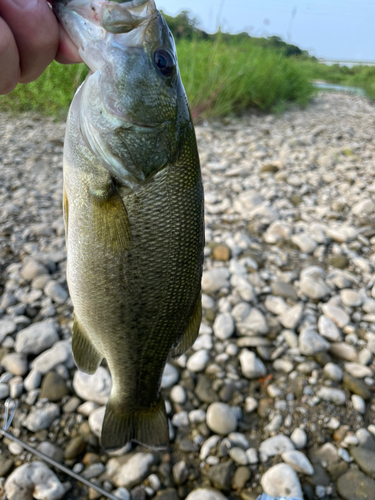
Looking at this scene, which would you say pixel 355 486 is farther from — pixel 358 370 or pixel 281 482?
pixel 358 370

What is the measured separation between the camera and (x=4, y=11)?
3.78 feet

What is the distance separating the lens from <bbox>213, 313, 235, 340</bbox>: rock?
2.51 metres

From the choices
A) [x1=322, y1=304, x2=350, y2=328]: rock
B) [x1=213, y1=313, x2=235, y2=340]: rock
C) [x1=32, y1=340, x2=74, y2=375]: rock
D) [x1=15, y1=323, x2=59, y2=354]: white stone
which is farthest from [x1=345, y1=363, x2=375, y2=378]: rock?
[x1=15, y1=323, x2=59, y2=354]: white stone

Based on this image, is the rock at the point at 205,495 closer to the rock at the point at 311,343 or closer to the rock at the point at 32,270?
the rock at the point at 311,343

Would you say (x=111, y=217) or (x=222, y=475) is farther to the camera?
(x=222, y=475)

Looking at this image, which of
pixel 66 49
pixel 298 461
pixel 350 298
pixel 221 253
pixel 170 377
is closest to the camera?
pixel 66 49

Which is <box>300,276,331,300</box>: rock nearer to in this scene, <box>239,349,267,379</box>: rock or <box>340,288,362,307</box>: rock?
<box>340,288,362,307</box>: rock

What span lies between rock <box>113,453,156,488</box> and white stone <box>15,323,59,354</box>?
90 cm

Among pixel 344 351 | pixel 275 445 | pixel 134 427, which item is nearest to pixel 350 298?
pixel 344 351

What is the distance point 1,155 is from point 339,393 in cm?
460

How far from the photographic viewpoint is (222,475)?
1.77 metres

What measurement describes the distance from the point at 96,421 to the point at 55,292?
108cm

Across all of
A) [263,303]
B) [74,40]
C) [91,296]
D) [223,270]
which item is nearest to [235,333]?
[263,303]

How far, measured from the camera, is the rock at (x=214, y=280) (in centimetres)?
290
